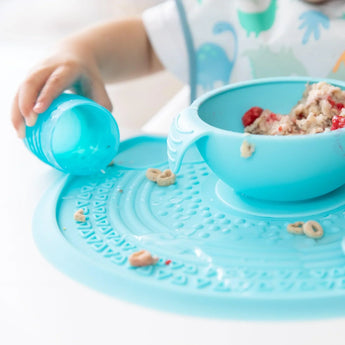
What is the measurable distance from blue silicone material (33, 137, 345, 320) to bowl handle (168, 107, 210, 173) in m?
0.05

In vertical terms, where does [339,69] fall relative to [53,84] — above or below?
below

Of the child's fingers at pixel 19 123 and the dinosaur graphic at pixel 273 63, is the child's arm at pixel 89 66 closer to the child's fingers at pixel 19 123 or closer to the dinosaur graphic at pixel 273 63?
the child's fingers at pixel 19 123

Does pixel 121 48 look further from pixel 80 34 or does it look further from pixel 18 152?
pixel 18 152

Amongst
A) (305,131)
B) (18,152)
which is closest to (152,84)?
(18,152)

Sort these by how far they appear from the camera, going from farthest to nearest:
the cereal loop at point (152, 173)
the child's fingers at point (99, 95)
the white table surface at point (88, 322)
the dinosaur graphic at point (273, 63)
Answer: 1. the dinosaur graphic at point (273, 63)
2. the child's fingers at point (99, 95)
3. the cereal loop at point (152, 173)
4. the white table surface at point (88, 322)

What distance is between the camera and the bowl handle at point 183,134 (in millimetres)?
436

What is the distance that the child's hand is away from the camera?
569 millimetres

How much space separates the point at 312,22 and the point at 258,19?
9 centimetres

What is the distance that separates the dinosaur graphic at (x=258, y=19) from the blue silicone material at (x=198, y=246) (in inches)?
14.1

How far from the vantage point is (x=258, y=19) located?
0.82m

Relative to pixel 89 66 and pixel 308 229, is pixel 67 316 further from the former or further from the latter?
pixel 89 66

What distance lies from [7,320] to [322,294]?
0.69 feet

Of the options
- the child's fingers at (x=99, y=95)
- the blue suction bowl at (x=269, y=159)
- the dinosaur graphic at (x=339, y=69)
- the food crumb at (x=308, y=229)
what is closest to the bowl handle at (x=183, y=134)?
the blue suction bowl at (x=269, y=159)

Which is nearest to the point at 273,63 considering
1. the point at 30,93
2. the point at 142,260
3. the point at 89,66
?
the point at 89,66
